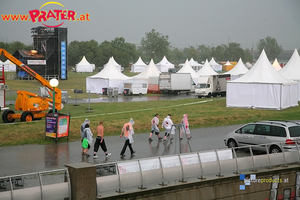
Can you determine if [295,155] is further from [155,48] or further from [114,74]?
[155,48]

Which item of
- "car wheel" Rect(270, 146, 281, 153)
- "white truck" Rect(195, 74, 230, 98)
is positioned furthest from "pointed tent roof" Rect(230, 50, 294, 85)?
"car wheel" Rect(270, 146, 281, 153)

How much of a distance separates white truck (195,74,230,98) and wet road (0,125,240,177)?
957 inches

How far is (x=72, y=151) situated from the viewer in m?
18.6

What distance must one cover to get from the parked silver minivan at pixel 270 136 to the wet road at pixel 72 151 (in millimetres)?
1713

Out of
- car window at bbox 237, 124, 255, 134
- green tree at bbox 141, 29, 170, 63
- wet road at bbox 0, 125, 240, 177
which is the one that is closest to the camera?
wet road at bbox 0, 125, 240, 177

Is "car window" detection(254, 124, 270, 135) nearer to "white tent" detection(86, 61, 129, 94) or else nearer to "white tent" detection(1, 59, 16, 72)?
"white tent" detection(86, 61, 129, 94)

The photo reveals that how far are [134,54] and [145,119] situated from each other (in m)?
127

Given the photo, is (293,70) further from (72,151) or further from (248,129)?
(72,151)

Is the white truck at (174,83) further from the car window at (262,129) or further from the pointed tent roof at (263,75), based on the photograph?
the car window at (262,129)

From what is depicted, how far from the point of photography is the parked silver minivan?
16438 mm

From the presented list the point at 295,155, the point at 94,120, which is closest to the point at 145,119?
the point at 94,120

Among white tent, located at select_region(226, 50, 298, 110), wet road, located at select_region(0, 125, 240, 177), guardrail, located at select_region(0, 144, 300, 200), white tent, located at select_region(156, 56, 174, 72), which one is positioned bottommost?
wet road, located at select_region(0, 125, 240, 177)

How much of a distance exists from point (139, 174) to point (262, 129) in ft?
25.4

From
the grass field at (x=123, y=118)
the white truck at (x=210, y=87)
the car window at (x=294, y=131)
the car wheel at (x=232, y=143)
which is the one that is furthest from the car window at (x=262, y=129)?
the white truck at (x=210, y=87)
